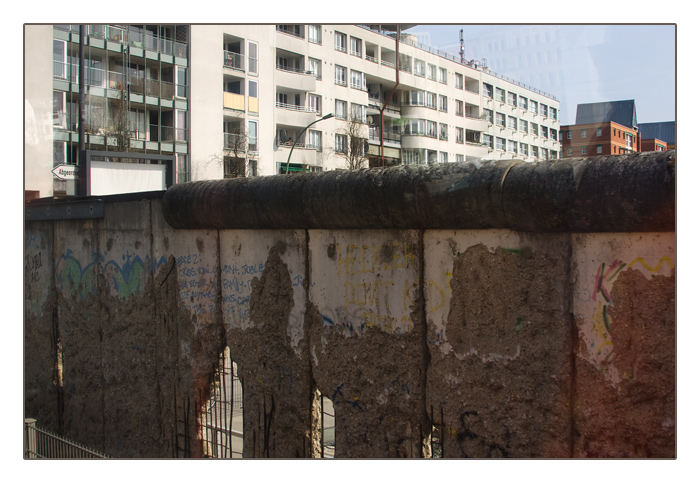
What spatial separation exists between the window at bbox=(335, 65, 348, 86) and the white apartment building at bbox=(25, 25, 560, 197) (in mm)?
85

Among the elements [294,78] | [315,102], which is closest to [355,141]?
[315,102]

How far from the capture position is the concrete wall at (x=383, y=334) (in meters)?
3.17

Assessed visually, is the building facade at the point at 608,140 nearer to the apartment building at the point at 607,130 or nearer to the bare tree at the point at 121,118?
the apartment building at the point at 607,130

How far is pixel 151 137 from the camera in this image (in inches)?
939

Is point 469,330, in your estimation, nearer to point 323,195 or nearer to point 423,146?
point 323,195

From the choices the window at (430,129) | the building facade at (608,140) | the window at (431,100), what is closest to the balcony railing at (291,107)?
the window at (431,100)

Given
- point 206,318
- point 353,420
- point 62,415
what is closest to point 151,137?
point 62,415

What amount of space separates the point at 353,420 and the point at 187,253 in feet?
6.69

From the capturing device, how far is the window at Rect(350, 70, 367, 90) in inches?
1305

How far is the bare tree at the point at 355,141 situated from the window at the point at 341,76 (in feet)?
5.38

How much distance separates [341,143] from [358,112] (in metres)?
1.78

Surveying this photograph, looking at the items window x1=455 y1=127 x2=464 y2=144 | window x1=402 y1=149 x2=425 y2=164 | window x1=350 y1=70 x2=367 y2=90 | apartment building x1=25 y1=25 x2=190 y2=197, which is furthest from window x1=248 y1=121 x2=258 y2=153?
window x1=455 y1=127 x2=464 y2=144

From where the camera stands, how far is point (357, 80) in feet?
112

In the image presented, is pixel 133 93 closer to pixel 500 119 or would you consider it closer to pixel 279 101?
pixel 279 101
